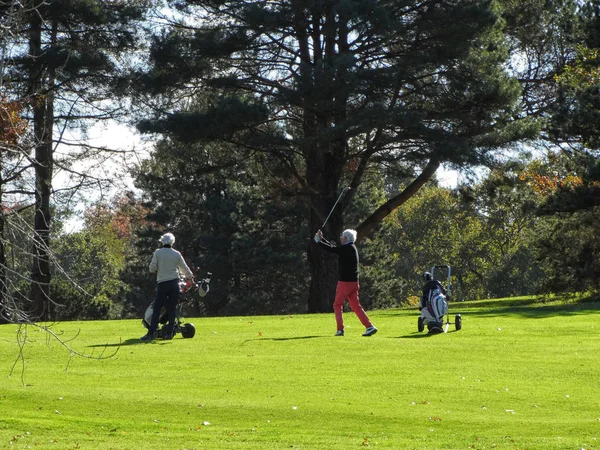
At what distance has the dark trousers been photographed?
61.4 ft

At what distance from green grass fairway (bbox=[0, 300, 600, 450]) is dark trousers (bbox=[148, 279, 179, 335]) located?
39cm

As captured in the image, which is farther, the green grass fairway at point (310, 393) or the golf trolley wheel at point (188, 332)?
the golf trolley wheel at point (188, 332)

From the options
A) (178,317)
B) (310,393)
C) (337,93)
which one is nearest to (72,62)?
(337,93)

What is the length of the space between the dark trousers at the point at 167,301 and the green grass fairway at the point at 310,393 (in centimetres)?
39

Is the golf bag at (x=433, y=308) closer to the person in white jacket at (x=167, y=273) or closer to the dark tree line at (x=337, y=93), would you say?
the person in white jacket at (x=167, y=273)

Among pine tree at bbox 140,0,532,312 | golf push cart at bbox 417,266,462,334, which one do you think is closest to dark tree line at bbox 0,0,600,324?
pine tree at bbox 140,0,532,312

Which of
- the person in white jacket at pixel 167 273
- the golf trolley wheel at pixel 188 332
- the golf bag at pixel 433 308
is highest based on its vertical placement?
the person in white jacket at pixel 167 273

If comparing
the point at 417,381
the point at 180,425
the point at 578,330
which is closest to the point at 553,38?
the point at 578,330

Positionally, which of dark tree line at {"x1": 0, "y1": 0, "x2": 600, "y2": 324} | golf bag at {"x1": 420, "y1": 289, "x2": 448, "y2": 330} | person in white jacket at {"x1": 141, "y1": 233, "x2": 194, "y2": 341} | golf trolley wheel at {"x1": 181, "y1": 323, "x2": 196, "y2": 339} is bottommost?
golf trolley wheel at {"x1": 181, "y1": 323, "x2": 196, "y2": 339}

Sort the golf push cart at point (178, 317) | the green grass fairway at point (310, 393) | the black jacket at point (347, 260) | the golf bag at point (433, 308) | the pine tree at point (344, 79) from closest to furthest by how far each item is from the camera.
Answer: the green grass fairway at point (310, 393), the black jacket at point (347, 260), the golf push cart at point (178, 317), the golf bag at point (433, 308), the pine tree at point (344, 79)

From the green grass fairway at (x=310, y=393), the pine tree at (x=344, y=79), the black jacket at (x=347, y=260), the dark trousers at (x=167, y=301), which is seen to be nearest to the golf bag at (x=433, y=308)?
the green grass fairway at (x=310, y=393)

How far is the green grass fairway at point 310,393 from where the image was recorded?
1090cm

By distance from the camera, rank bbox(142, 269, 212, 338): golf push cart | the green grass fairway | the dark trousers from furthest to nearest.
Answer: bbox(142, 269, 212, 338): golf push cart < the dark trousers < the green grass fairway

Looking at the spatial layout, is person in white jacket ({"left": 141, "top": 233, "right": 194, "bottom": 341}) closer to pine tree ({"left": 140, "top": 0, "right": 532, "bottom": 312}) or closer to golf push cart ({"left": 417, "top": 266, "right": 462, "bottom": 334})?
golf push cart ({"left": 417, "top": 266, "right": 462, "bottom": 334})
